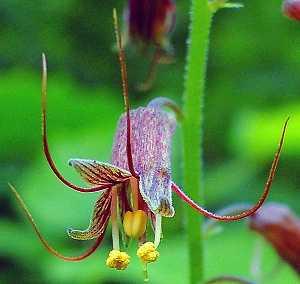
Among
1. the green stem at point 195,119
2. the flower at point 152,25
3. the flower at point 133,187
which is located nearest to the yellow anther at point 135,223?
the flower at point 133,187

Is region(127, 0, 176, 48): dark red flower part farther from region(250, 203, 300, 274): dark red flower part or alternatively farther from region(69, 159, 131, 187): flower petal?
region(69, 159, 131, 187): flower petal

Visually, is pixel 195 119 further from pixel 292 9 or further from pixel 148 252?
pixel 148 252

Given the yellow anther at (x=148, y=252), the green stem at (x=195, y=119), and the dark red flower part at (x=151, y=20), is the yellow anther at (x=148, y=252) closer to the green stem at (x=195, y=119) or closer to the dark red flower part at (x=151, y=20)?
the green stem at (x=195, y=119)

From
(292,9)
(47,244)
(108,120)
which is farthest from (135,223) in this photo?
(108,120)

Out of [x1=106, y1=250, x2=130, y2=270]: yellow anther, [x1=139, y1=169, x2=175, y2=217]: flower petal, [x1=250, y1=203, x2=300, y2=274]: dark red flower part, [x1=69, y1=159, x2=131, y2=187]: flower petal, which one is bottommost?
[x1=250, y1=203, x2=300, y2=274]: dark red flower part

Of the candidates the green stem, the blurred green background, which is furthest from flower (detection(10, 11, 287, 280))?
the blurred green background

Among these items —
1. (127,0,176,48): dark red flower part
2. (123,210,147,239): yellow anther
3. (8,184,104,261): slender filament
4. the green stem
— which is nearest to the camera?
(8,184,104,261): slender filament
